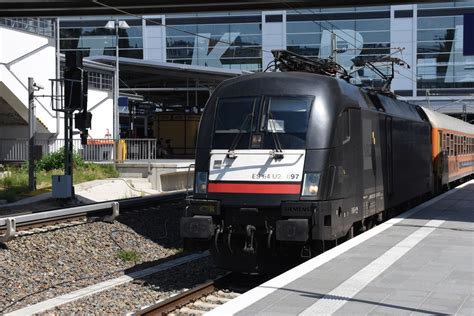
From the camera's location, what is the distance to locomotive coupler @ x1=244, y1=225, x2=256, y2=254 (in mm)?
9281

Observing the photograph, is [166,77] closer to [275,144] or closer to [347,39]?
[347,39]

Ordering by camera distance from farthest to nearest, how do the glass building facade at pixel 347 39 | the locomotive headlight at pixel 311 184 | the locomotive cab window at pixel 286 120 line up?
the glass building facade at pixel 347 39 < the locomotive cab window at pixel 286 120 < the locomotive headlight at pixel 311 184

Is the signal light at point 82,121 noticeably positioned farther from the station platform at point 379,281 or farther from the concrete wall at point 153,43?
the concrete wall at point 153,43

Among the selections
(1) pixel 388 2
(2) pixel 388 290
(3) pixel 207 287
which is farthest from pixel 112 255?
(1) pixel 388 2

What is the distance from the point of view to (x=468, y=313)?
20.2 feet

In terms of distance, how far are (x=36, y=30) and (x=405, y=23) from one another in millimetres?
33963

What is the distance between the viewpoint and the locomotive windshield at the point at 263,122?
376 inches

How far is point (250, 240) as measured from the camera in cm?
935

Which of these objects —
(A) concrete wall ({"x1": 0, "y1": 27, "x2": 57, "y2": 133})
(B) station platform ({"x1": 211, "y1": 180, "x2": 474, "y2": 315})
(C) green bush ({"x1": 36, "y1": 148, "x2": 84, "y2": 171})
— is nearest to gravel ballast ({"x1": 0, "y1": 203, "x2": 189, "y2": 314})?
(B) station platform ({"x1": 211, "y1": 180, "x2": 474, "y2": 315})

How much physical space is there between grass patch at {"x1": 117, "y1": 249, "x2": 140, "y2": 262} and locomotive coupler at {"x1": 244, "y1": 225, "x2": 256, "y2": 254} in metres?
3.75

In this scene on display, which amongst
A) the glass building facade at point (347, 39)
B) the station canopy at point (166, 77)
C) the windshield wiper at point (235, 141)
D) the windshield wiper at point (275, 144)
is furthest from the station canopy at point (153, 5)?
the glass building facade at point (347, 39)

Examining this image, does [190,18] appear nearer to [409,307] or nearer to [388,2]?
[388,2]

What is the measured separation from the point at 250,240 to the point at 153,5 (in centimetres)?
1132

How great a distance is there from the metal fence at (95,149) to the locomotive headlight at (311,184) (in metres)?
18.7
